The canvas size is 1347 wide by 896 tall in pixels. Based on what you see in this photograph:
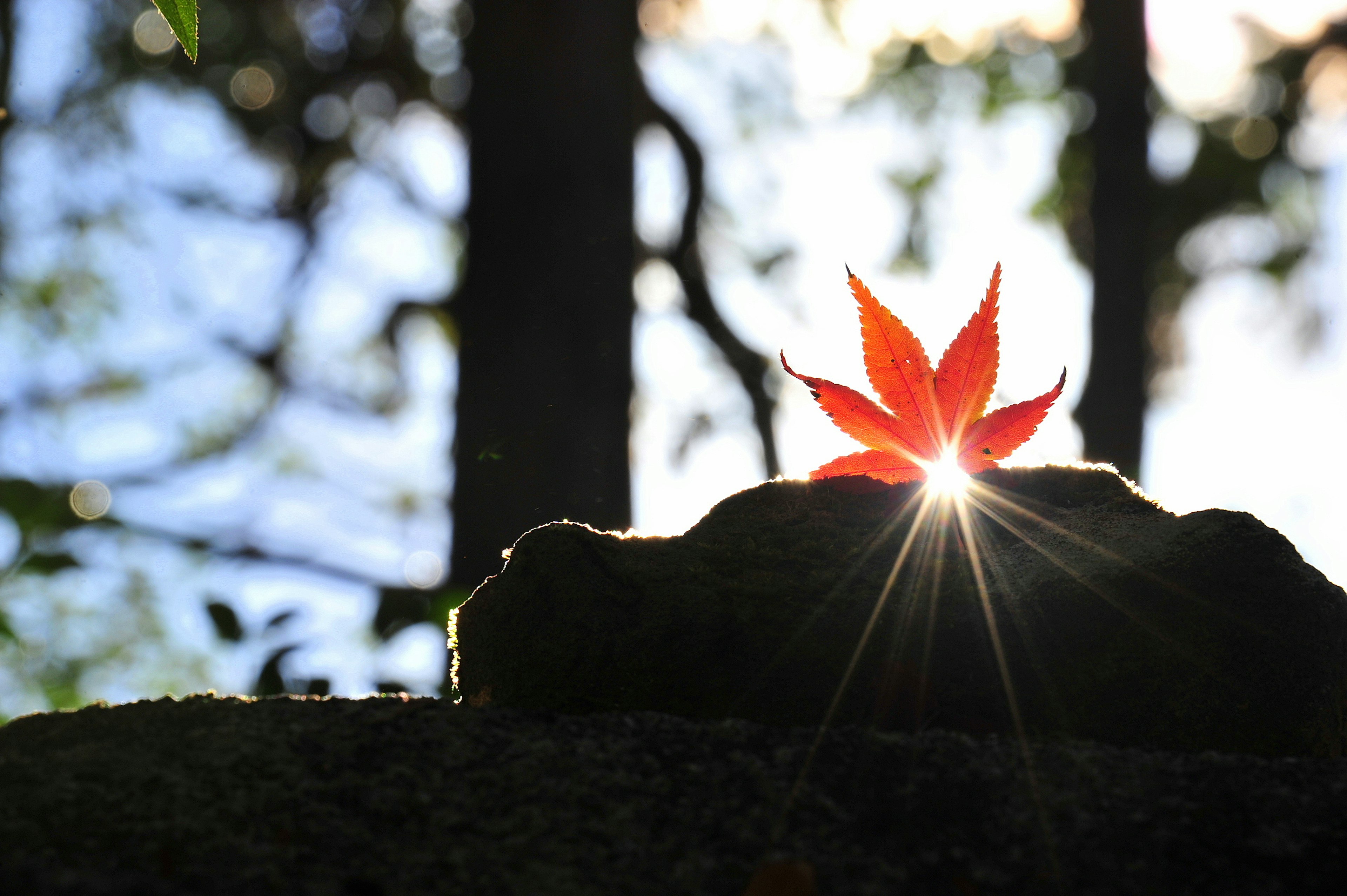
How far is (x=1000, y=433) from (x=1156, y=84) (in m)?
5.41

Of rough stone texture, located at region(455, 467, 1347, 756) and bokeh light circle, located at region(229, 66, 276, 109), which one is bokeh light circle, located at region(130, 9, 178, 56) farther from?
rough stone texture, located at region(455, 467, 1347, 756)

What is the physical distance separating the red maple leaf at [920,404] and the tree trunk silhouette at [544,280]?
1168 mm

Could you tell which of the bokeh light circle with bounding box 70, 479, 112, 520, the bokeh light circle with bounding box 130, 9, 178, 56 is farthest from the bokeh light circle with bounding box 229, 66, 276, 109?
the bokeh light circle with bounding box 70, 479, 112, 520

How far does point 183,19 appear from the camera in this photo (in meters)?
0.97

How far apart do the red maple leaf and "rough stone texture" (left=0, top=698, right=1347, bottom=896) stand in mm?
650

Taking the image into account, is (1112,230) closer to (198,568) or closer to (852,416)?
(852,416)

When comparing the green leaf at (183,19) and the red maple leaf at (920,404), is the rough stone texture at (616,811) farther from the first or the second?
the green leaf at (183,19)

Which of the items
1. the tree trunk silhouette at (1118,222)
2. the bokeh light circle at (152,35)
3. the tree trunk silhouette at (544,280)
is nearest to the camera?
the tree trunk silhouette at (544,280)

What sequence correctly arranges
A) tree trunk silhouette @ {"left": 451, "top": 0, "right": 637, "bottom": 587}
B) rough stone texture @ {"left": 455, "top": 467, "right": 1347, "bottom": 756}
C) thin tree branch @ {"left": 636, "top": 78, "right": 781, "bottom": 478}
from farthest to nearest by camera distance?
thin tree branch @ {"left": 636, "top": 78, "right": 781, "bottom": 478}
tree trunk silhouette @ {"left": 451, "top": 0, "right": 637, "bottom": 587}
rough stone texture @ {"left": 455, "top": 467, "right": 1347, "bottom": 756}

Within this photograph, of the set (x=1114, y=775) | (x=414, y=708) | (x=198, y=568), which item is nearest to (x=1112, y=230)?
(x=1114, y=775)

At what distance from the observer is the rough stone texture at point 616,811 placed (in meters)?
0.90

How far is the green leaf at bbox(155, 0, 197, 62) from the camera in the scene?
0.97m

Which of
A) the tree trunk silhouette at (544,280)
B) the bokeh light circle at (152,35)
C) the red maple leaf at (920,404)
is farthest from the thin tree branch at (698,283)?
the bokeh light circle at (152,35)

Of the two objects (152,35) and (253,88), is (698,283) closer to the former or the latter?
(253,88)
